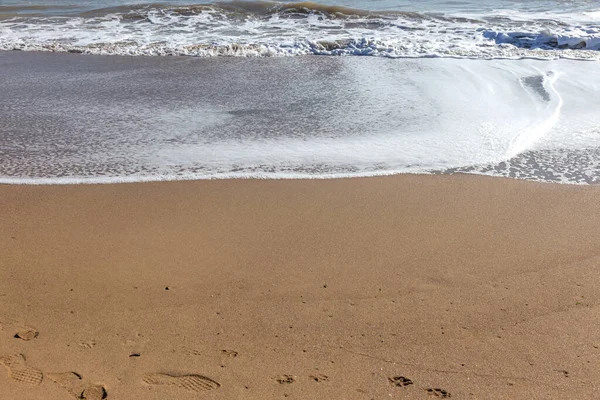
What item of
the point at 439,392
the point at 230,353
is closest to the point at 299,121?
the point at 230,353

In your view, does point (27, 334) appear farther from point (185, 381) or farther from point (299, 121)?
point (299, 121)

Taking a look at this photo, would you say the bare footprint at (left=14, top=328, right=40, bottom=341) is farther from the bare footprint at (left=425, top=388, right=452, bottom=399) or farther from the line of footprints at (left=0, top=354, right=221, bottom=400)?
the bare footprint at (left=425, top=388, right=452, bottom=399)

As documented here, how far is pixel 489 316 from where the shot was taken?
3.09 m

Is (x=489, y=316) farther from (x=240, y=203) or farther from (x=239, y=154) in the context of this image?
(x=239, y=154)

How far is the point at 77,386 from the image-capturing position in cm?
257

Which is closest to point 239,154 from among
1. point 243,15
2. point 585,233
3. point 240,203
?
point 240,203

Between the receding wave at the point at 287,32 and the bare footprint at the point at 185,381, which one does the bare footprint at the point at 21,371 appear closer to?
the bare footprint at the point at 185,381

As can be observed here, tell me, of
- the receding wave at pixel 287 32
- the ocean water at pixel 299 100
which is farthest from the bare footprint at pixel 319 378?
the receding wave at pixel 287 32

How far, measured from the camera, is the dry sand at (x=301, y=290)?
2650mm

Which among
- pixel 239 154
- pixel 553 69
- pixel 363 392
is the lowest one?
pixel 363 392

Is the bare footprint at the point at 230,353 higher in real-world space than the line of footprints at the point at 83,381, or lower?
higher

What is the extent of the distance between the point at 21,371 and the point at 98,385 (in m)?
0.38

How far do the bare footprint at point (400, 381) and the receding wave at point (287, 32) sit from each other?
794cm

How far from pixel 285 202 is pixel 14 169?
2.45 m
